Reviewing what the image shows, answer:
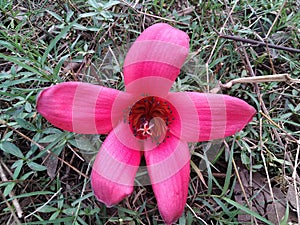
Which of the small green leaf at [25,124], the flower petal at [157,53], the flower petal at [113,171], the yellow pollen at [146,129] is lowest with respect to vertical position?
the small green leaf at [25,124]

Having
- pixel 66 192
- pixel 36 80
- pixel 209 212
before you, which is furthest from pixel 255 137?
pixel 36 80

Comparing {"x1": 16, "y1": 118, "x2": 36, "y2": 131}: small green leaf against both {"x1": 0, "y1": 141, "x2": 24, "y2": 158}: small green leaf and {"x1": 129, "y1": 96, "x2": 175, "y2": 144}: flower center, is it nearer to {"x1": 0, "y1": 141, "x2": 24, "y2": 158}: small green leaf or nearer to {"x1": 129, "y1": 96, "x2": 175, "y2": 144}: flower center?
{"x1": 0, "y1": 141, "x2": 24, "y2": 158}: small green leaf

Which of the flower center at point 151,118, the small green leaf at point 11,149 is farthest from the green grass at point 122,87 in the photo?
the flower center at point 151,118

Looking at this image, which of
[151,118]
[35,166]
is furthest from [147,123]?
[35,166]

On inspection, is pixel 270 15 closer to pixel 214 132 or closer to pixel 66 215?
pixel 214 132

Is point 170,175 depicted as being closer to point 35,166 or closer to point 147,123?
point 147,123

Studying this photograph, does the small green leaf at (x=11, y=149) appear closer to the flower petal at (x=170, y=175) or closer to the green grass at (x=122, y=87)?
the green grass at (x=122, y=87)

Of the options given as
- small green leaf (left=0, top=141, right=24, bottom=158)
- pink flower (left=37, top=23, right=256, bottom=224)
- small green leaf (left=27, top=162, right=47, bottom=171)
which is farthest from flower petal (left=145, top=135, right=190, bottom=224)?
small green leaf (left=0, top=141, right=24, bottom=158)
